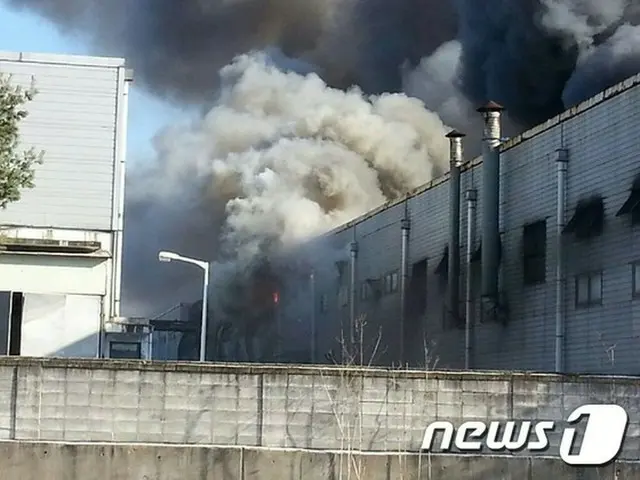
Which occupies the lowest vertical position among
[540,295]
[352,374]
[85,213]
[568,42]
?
[352,374]

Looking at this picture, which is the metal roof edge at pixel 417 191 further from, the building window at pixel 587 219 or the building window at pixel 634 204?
the building window at pixel 634 204

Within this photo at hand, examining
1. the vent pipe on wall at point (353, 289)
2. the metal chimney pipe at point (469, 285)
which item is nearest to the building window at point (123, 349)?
the metal chimney pipe at point (469, 285)

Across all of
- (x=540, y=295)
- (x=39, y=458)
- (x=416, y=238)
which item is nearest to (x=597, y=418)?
(x=39, y=458)

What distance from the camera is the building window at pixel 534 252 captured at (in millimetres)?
30642

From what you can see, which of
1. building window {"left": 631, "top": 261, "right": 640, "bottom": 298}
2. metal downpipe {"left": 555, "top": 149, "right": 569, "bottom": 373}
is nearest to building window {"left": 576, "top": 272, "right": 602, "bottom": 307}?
metal downpipe {"left": 555, "top": 149, "right": 569, "bottom": 373}

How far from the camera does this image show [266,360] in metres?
51.3

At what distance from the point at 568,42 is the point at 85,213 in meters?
24.2

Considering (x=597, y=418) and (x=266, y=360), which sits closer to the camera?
(x=597, y=418)

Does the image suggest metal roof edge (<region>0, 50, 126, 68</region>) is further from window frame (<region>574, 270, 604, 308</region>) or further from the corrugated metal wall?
window frame (<region>574, 270, 604, 308</region>)

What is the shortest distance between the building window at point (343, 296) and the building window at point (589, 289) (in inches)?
726

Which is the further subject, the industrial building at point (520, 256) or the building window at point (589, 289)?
the building window at point (589, 289)

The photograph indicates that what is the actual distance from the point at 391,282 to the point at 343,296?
5.11 meters

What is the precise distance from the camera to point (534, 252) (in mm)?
31328

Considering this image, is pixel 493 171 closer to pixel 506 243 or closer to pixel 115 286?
pixel 506 243
